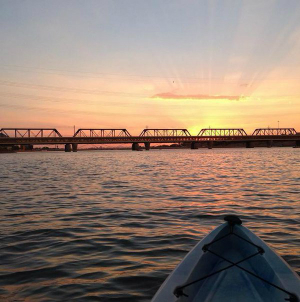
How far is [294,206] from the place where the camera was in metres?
13.4

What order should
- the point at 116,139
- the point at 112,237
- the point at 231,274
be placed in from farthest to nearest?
the point at 116,139 → the point at 112,237 → the point at 231,274

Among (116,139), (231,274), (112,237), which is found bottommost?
(112,237)

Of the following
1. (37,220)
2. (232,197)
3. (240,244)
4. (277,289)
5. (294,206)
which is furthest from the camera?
(232,197)

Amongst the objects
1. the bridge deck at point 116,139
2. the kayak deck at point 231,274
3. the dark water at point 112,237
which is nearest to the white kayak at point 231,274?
the kayak deck at point 231,274

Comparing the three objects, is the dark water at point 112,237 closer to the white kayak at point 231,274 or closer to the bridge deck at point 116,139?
the white kayak at point 231,274

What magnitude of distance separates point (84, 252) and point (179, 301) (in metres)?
4.32

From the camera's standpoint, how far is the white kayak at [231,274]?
4035mm

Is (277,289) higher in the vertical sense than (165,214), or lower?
higher

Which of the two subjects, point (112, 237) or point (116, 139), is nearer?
point (112, 237)

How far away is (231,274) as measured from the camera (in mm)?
4676

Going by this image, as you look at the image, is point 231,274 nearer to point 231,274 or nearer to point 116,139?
point 231,274

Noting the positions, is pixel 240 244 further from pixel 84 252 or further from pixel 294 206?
pixel 294 206

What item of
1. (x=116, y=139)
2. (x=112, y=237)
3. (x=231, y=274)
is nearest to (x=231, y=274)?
(x=231, y=274)

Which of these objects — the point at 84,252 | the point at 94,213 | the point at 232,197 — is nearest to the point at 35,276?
the point at 84,252
